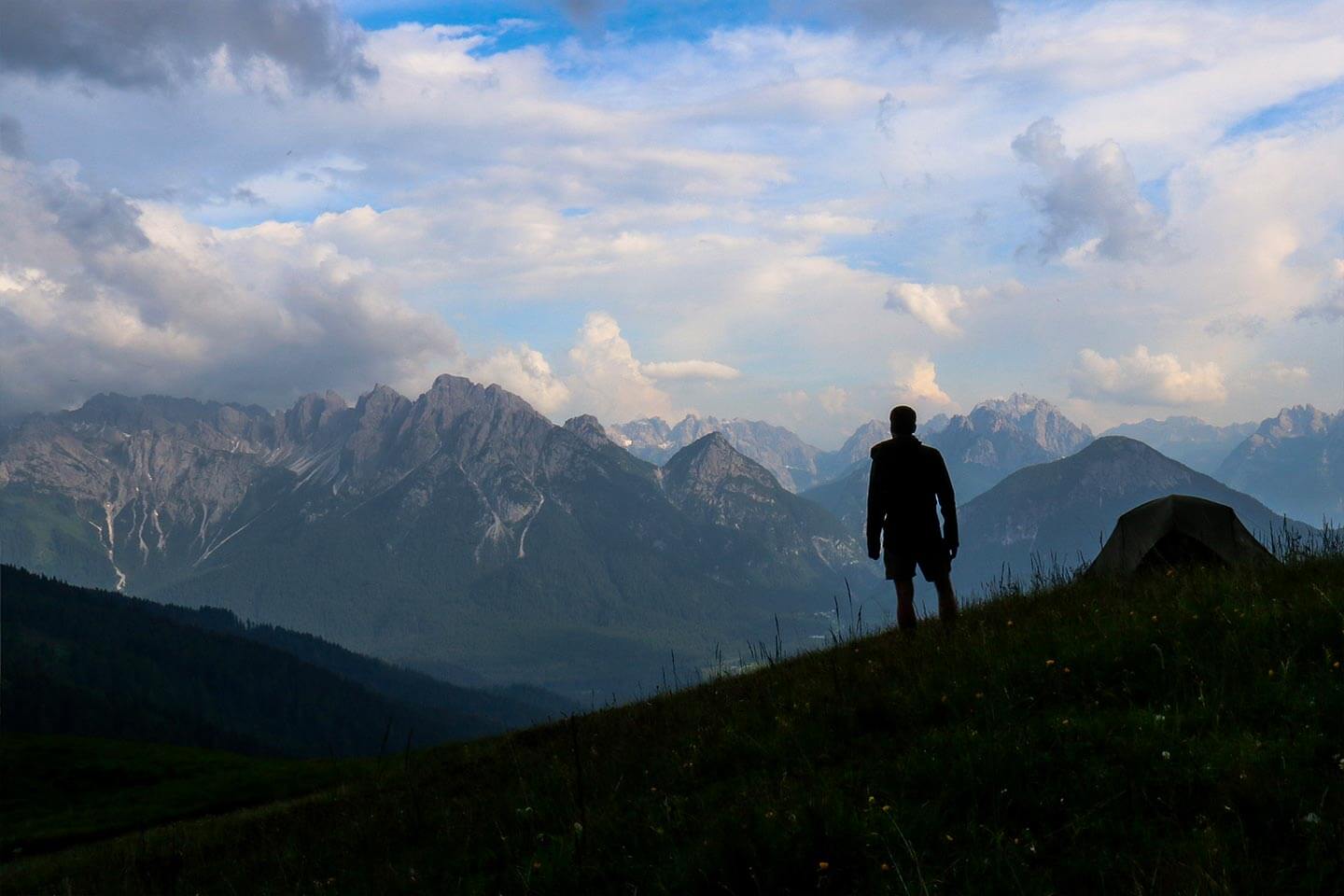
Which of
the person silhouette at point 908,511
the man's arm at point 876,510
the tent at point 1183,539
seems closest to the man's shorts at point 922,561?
the person silhouette at point 908,511

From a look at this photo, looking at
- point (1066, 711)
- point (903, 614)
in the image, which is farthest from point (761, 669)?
point (1066, 711)

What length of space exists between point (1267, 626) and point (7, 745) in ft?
221

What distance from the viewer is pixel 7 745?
55469 millimetres

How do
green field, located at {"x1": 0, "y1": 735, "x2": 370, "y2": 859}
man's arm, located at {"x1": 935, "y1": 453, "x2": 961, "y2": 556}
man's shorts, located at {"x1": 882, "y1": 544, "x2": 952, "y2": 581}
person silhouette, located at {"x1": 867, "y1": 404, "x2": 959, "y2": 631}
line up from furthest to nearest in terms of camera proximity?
green field, located at {"x1": 0, "y1": 735, "x2": 370, "y2": 859}, person silhouette, located at {"x1": 867, "y1": 404, "x2": 959, "y2": 631}, man's shorts, located at {"x1": 882, "y1": 544, "x2": 952, "y2": 581}, man's arm, located at {"x1": 935, "y1": 453, "x2": 961, "y2": 556}

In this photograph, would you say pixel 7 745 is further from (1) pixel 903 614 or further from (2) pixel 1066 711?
(2) pixel 1066 711

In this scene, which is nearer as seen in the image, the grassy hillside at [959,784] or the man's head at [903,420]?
the grassy hillside at [959,784]

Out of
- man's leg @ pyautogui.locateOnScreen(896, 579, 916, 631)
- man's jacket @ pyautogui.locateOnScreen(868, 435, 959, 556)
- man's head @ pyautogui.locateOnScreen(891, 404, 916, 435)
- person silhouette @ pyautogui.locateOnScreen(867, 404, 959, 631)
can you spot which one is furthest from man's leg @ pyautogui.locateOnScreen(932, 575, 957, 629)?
man's head @ pyautogui.locateOnScreen(891, 404, 916, 435)

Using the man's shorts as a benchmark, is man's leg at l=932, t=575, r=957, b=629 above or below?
below

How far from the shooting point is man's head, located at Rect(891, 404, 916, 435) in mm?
14680

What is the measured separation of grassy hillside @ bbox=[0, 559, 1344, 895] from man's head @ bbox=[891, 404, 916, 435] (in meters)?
3.25

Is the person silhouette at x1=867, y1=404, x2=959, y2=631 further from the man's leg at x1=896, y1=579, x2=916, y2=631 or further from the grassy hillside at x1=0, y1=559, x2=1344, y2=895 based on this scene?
the grassy hillside at x1=0, y1=559, x2=1344, y2=895

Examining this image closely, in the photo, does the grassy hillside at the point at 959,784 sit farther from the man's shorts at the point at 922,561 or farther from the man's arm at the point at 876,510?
the man's arm at the point at 876,510

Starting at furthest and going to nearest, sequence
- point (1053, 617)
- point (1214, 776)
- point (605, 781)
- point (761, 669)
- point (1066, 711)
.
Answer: point (761, 669) → point (1053, 617) → point (605, 781) → point (1066, 711) → point (1214, 776)

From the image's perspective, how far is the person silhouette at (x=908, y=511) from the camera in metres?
14.6
